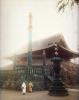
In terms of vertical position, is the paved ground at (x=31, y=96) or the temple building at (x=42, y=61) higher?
the temple building at (x=42, y=61)

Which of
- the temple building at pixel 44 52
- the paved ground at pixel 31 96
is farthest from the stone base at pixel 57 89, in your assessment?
the temple building at pixel 44 52

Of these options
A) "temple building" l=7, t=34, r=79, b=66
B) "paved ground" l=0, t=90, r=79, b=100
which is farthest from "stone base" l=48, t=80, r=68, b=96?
"temple building" l=7, t=34, r=79, b=66

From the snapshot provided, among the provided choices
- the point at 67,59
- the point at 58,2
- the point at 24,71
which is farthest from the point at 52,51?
the point at 58,2

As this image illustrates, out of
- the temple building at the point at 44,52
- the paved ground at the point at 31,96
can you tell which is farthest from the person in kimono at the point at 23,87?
the temple building at the point at 44,52

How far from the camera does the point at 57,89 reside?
5.47 feet

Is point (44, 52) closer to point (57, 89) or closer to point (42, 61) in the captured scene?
point (42, 61)

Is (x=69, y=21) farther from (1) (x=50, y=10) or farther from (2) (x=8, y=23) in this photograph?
(2) (x=8, y=23)

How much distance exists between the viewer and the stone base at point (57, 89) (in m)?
1.65

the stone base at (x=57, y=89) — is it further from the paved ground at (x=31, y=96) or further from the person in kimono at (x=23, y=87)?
the person in kimono at (x=23, y=87)

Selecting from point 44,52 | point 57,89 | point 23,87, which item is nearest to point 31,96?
point 23,87

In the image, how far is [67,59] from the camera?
1675mm

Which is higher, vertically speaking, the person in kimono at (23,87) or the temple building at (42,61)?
the temple building at (42,61)

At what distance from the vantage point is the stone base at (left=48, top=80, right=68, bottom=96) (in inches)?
65.1

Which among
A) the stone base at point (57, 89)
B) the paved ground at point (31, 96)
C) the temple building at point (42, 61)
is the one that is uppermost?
the temple building at point (42, 61)
